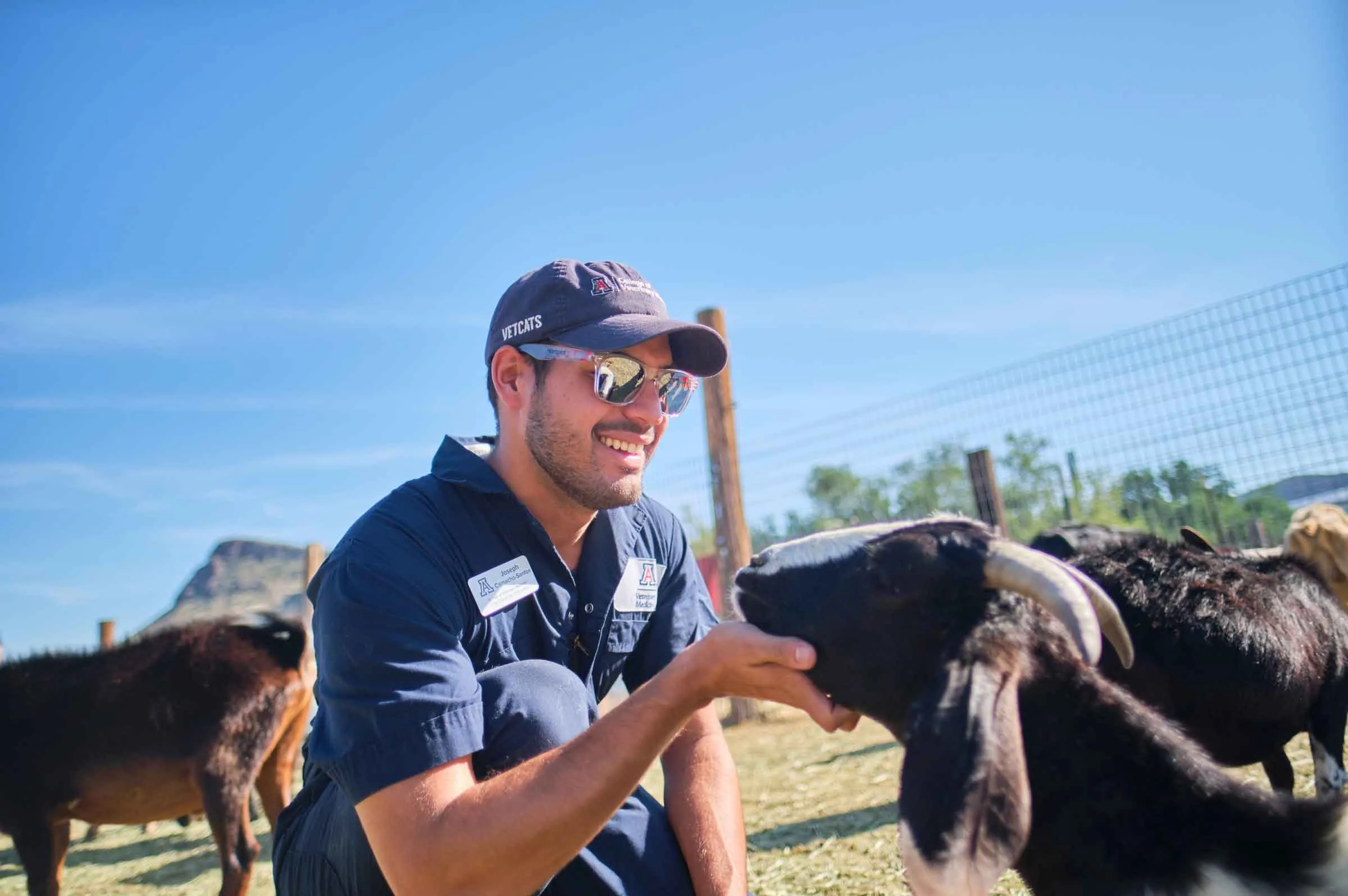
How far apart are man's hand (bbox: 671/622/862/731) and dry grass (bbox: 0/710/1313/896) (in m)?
1.95

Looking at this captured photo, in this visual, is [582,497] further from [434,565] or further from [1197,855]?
[1197,855]

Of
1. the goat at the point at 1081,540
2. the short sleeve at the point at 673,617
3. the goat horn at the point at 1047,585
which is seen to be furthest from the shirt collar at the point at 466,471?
the goat at the point at 1081,540

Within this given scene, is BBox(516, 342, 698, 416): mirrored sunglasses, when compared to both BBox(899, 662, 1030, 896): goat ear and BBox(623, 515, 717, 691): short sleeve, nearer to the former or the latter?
BBox(623, 515, 717, 691): short sleeve

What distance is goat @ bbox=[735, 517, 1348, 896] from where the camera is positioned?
6.55 feet

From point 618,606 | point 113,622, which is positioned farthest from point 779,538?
point 113,622

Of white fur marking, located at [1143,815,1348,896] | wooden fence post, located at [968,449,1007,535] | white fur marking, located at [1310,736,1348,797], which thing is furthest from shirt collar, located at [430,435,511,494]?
wooden fence post, located at [968,449,1007,535]

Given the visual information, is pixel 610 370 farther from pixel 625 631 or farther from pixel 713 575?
pixel 713 575

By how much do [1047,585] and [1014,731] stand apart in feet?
1.09

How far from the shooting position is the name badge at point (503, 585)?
2775 mm

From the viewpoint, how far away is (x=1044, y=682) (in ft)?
7.79

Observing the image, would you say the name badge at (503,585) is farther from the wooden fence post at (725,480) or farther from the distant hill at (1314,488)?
the distant hill at (1314,488)

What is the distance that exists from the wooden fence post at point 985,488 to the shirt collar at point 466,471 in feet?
18.1

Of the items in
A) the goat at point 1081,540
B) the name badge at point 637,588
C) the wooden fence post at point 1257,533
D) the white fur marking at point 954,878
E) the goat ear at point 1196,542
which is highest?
the name badge at point 637,588

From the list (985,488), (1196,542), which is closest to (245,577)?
(985,488)
